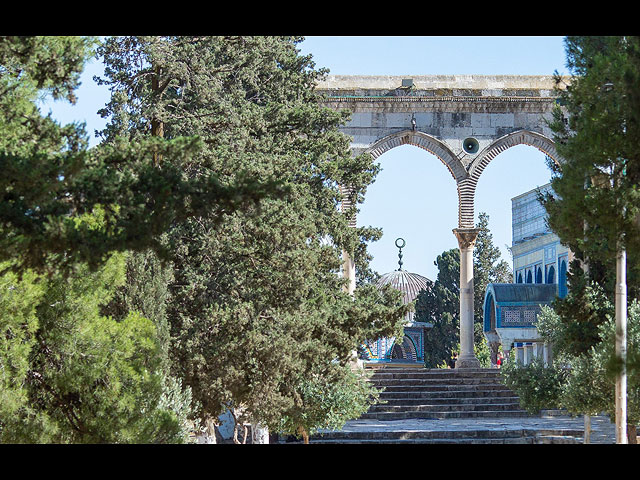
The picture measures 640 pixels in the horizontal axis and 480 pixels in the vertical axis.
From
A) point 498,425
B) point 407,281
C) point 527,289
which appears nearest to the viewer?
point 498,425

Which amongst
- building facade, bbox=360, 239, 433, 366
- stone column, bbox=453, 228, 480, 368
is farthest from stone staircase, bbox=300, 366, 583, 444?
building facade, bbox=360, 239, 433, 366

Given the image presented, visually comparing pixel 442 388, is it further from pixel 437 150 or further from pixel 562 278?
pixel 562 278

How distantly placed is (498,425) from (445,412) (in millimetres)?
2517

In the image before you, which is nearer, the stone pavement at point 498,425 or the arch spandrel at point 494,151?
the stone pavement at point 498,425

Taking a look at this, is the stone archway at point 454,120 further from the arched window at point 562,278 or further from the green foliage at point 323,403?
the green foliage at point 323,403

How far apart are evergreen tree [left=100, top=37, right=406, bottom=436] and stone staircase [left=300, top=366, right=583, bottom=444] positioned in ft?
18.7

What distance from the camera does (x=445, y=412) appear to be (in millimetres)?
27875

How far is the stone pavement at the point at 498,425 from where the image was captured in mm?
23303

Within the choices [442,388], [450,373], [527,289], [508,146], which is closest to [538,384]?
[442,388]

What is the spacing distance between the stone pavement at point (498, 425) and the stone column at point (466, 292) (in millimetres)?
3628

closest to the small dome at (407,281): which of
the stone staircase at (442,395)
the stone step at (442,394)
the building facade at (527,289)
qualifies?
the building facade at (527,289)
